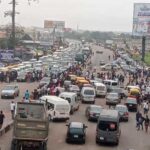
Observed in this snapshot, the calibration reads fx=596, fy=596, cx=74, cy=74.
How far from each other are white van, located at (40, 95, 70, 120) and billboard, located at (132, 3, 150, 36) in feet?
209

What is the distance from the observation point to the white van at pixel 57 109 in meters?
41.8

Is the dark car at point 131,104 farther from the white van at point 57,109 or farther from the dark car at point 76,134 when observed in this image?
the dark car at point 76,134

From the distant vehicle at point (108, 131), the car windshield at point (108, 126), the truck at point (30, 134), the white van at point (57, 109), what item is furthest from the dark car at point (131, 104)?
the truck at point (30, 134)

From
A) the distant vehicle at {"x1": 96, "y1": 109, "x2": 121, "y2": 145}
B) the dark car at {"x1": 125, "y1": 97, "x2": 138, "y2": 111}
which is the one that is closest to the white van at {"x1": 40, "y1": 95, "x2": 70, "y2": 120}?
the distant vehicle at {"x1": 96, "y1": 109, "x2": 121, "y2": 145}

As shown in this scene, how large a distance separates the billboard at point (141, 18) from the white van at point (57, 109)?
209 feet

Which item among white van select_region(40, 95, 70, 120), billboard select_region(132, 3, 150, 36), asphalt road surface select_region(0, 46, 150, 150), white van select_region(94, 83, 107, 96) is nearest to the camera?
asphalt road surface select_region(0, 46, 150, 150)

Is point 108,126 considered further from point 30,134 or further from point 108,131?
point 30,134

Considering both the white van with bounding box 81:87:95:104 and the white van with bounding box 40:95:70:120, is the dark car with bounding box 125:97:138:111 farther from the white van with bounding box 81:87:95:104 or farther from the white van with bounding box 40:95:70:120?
the white van with bounding box 40:95:70:120

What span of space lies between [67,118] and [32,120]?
523 inches

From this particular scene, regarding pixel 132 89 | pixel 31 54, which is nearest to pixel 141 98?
pixel 132 89

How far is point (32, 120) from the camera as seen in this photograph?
29656 millimetres

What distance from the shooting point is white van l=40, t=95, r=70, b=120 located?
137 feet

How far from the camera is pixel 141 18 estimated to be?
345 ft

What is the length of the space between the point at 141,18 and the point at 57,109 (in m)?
65.9
